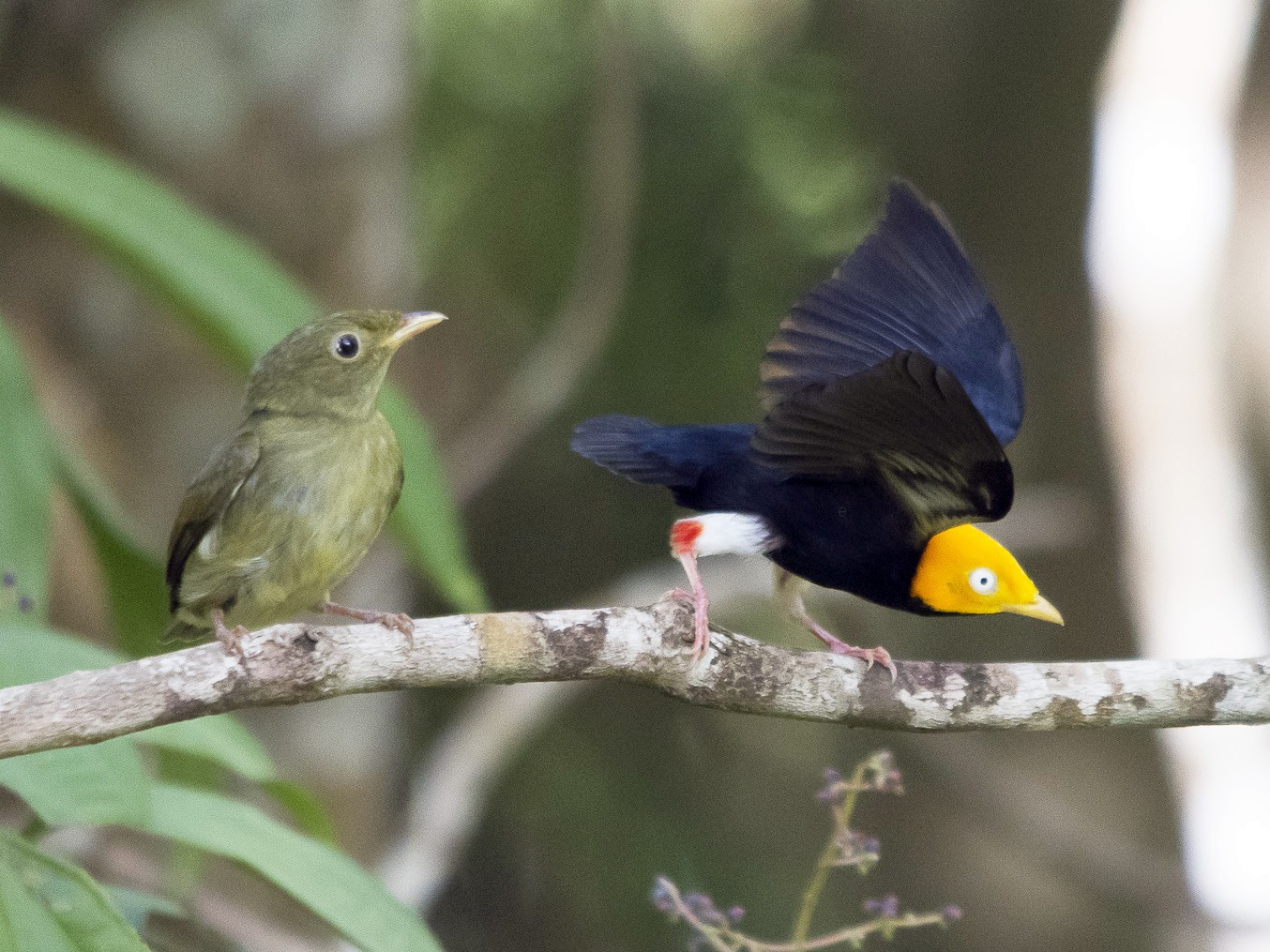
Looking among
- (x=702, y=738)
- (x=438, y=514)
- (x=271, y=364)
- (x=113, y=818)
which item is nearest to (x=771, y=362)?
(x=271, y=364)

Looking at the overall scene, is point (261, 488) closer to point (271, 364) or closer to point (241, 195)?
point (271, 364)

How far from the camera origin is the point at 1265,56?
207 inches

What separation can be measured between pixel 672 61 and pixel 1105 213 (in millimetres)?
1898

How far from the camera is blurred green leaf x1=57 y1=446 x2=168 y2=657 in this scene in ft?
10.3

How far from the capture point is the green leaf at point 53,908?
69.7 inches

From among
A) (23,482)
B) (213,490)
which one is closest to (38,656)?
(213,490)

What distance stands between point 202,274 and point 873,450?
66.4 inches

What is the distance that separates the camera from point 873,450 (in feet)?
7.07

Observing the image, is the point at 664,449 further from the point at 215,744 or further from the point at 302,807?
the point at 302,807

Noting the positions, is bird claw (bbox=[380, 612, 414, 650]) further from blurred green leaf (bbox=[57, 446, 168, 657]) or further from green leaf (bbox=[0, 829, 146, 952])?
blurred green leaf (bbox=[57, 446, 168, 657])

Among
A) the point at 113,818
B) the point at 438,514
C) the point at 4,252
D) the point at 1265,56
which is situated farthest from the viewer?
the point at 1265,56

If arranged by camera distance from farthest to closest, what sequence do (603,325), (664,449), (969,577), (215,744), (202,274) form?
(603,325) → (202,274) → (664,449) → (215,744) → (969,577)

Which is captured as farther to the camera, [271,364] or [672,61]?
[672,61]

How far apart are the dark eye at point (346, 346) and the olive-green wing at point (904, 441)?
652 millimetres
